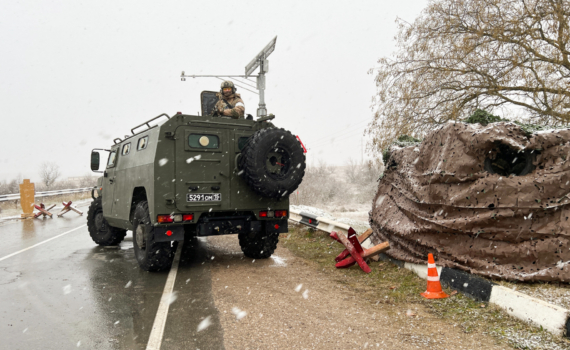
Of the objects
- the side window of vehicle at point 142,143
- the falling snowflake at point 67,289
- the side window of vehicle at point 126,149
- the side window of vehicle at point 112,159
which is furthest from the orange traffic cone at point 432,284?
the side window of vehicle at point 112,159

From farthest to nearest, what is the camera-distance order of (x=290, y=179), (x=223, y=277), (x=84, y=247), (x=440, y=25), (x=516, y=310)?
1. (x=440, y=25)
2. (x=84, y=247)
3. (x=290, y=179)
4. (x=223, y=277)
5. (x=516, y=310)

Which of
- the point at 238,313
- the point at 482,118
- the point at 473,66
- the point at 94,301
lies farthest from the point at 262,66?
the point at 238,313

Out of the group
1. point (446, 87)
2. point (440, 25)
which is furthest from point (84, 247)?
point (440, 25)

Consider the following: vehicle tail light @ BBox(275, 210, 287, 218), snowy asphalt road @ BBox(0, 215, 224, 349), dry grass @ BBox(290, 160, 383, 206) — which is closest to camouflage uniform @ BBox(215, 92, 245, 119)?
vehicle tail light @ BBox(275, 210, 287, 218)

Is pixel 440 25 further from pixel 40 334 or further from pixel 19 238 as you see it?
pixel 19 238

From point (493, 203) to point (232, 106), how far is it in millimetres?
5077

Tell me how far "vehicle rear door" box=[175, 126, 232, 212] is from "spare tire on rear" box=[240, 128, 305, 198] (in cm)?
40

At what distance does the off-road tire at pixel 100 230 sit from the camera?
9.67 m

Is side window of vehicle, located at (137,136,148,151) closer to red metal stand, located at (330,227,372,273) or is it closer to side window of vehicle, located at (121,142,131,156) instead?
side window of vehicle, located at (121,142,131,156)

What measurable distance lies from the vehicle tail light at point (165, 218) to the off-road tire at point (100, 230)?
3871mm

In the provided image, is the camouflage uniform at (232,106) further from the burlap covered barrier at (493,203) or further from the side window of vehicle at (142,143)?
the burlap covered barrier at (493,203)

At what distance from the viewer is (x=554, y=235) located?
457cm

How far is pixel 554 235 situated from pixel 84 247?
364 inches

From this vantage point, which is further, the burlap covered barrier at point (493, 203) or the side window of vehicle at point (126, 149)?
the side window of vehicle at point (126, 149)
